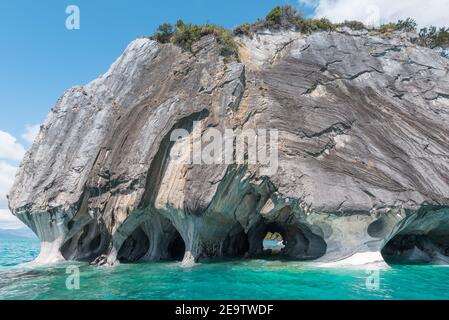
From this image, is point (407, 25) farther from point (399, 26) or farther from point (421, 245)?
point (421, 245)

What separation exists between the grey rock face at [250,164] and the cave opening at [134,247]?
Result: 0.08m

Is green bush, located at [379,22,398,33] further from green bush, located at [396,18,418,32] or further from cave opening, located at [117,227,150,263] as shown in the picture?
cave opening, located at [117,227,150,263]

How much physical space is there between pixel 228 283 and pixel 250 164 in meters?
7.91

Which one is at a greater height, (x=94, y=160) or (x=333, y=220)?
(x=94, y=160)

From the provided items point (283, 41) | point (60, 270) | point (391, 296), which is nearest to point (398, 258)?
point (391, 296)

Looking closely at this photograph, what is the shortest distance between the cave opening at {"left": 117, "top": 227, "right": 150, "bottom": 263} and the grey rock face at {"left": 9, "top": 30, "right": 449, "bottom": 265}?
0.08 metres

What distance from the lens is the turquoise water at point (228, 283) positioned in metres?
12.6

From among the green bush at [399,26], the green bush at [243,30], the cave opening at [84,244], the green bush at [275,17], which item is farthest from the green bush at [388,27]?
the cave opening at [84,244]

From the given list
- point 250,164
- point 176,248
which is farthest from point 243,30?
point 176,248

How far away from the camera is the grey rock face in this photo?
1988cm

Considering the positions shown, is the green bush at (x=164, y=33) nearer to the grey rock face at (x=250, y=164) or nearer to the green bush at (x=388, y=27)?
the grey rock face at (x=250, y=164)

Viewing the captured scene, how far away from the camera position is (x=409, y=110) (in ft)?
77.0

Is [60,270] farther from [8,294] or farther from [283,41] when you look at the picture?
[283,41]

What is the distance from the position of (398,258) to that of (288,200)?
9.79 m
